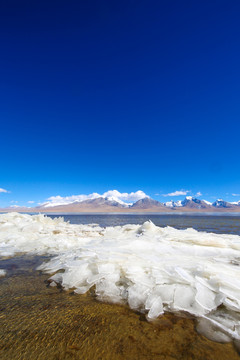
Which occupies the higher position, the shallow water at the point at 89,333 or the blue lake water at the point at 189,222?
the blue lake water at the point at 189,222

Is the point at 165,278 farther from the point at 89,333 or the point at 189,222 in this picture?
the point at 189,222

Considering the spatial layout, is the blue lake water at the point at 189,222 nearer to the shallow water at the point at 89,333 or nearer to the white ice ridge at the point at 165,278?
the white ice ridge at the point at 165,278

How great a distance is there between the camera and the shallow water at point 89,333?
1.82 metres

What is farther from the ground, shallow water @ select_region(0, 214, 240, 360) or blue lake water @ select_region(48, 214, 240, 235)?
blue lake water @ select_region(48, 214, 240, 235)

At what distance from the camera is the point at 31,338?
6.68 ft

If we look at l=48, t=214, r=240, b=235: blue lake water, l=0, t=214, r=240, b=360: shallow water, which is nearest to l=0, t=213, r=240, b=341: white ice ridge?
l=0, t=214, r=240, b=360: shallow water

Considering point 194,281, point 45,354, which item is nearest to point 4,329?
point 45,354

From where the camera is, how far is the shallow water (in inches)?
71.7

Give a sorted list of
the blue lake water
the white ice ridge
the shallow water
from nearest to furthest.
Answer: the shallow water < the white ice ridge < the blue lake water

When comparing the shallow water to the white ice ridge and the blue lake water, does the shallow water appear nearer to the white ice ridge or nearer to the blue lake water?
the white ice ridge

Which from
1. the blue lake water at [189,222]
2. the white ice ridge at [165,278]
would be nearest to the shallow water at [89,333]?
the white ice ridge at [165,278]

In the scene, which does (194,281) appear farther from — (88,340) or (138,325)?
(88,340)

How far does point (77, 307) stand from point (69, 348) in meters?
0.82

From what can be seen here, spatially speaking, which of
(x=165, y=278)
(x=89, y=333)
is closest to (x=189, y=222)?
(x=165, y=278)
